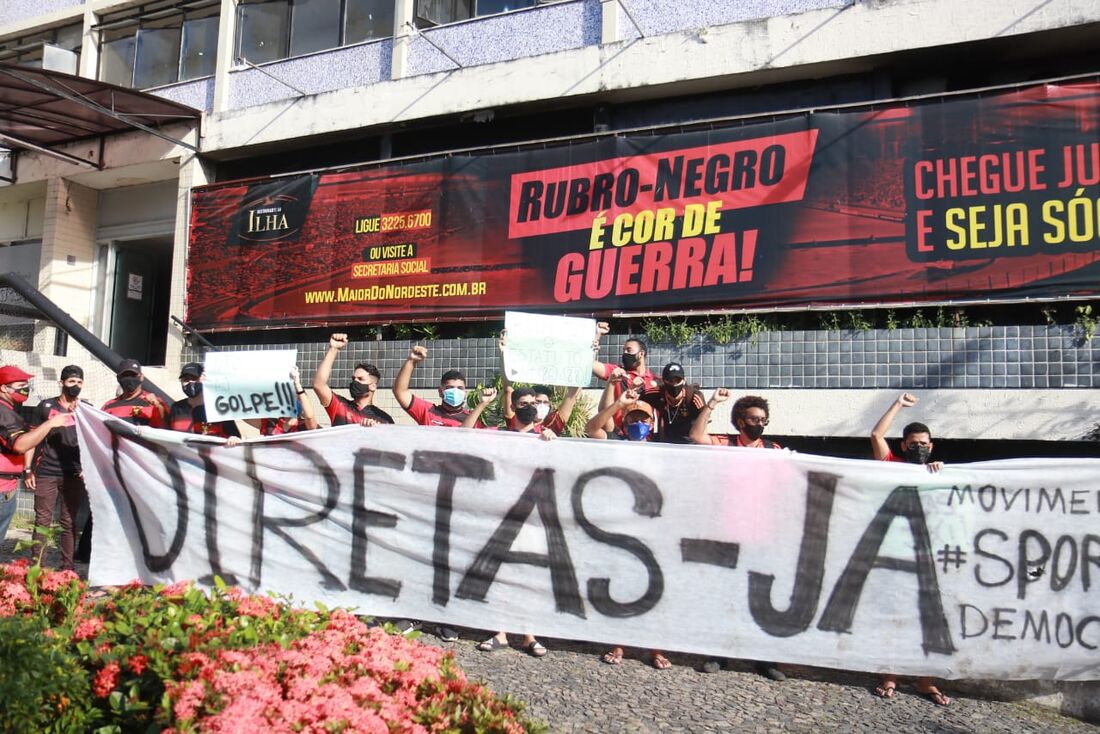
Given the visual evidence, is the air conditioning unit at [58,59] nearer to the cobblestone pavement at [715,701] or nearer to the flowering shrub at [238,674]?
the cobblestone pavement at [715,701]

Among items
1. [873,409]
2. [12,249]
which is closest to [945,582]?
[873,409]

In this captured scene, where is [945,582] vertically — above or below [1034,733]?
above

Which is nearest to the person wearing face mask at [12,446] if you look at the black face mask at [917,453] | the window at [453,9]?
the black face mask at [917,453]

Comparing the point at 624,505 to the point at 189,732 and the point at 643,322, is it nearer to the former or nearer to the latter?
the point at 189,732

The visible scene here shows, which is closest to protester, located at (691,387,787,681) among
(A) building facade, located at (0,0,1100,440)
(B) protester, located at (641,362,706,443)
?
(B) protester, located at (641,362,706,443)

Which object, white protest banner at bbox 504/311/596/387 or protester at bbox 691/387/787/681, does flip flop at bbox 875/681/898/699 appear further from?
white protest banner at bbox 504/311/596/387

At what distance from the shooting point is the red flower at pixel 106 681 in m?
2.67

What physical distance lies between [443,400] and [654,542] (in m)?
1.96

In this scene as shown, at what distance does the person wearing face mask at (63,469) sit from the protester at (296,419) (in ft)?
4.51

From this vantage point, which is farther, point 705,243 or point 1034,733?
point 705,243

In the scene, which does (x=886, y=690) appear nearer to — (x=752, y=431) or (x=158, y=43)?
(x=752, y=431)

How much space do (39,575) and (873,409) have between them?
20.0 feet

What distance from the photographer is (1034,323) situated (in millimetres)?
7078

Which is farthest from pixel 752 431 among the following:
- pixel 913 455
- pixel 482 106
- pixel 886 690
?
pixel 482 106
